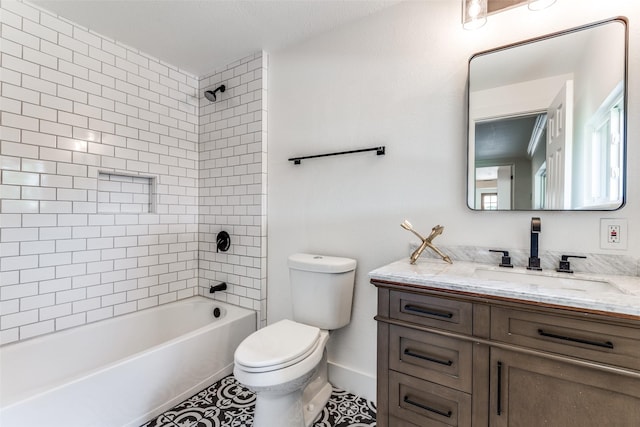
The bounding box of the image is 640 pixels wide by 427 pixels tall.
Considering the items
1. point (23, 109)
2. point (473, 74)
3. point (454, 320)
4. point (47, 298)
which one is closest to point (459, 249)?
point (454, 320)

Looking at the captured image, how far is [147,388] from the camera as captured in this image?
1.62 metres

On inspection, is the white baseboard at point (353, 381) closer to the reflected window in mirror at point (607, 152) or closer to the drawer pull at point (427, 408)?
the drawer pull at point (427, 408)

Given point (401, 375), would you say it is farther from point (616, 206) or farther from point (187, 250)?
point (187, 250)

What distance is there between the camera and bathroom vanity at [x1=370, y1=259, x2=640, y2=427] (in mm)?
840

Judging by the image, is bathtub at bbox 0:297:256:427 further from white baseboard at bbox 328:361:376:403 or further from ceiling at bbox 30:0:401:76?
ceiling at bbox 30:0:401:76

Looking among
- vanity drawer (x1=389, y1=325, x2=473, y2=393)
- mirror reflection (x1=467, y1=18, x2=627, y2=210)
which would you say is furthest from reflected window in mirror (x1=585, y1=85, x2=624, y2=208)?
vanity drawer (x1=389, y1=325, x2=473, y2=393)

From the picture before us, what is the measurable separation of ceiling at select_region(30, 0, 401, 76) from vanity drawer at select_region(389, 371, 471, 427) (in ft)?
6.66

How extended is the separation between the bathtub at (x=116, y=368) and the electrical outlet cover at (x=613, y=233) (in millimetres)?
2123

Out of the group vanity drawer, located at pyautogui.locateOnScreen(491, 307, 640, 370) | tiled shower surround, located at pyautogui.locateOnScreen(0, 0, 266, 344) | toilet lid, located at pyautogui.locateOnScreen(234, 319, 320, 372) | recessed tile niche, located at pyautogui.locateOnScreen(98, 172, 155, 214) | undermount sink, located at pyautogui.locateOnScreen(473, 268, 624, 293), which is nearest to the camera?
vanity drawer, located at pyautogui.locateOnScreen(491, 307, 640, 370)

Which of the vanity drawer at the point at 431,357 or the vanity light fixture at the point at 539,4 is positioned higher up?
the vanity light fixture at the point at 539,4

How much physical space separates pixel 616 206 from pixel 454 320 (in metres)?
0.87

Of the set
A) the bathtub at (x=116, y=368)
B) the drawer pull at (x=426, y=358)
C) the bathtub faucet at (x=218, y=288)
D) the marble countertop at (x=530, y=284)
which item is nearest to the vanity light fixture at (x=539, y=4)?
the marble countertop at (x=530, y=284)

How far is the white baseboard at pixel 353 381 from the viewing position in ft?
5.89

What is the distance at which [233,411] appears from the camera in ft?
5.58
